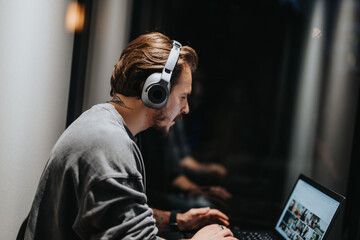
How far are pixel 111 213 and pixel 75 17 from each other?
912 mm

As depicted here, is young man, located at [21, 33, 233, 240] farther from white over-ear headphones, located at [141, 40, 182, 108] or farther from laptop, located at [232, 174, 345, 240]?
laptop, located at [232, 174, 345, 240]

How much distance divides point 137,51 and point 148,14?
0.87 m

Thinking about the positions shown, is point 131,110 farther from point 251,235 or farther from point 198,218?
point 251,235

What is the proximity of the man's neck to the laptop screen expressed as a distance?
0.63 m

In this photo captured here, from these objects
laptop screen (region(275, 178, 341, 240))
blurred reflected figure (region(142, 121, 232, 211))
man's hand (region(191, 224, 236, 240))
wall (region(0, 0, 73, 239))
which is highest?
wall (region(0, 0, 73, 239))

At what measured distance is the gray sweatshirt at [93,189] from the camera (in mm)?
870

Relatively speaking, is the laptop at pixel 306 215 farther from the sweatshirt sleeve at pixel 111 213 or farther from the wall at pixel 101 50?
the wall at pixel 101 50

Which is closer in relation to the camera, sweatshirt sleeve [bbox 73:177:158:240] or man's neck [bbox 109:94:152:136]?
sweatshirt sleeve [bbox 73:177:158:240]

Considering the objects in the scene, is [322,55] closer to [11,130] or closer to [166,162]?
[166,162]

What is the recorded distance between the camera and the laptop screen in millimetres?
1107

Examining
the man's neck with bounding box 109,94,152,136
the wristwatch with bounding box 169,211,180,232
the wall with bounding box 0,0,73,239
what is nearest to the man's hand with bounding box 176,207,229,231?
the wristwatch with bounding box 169,211,180,232

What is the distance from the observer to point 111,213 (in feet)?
2.88

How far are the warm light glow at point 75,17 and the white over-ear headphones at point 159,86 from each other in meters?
0.55

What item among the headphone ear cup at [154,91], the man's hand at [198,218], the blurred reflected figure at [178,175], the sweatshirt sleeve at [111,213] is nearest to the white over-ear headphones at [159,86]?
the headphone ear cup at [154,91]
